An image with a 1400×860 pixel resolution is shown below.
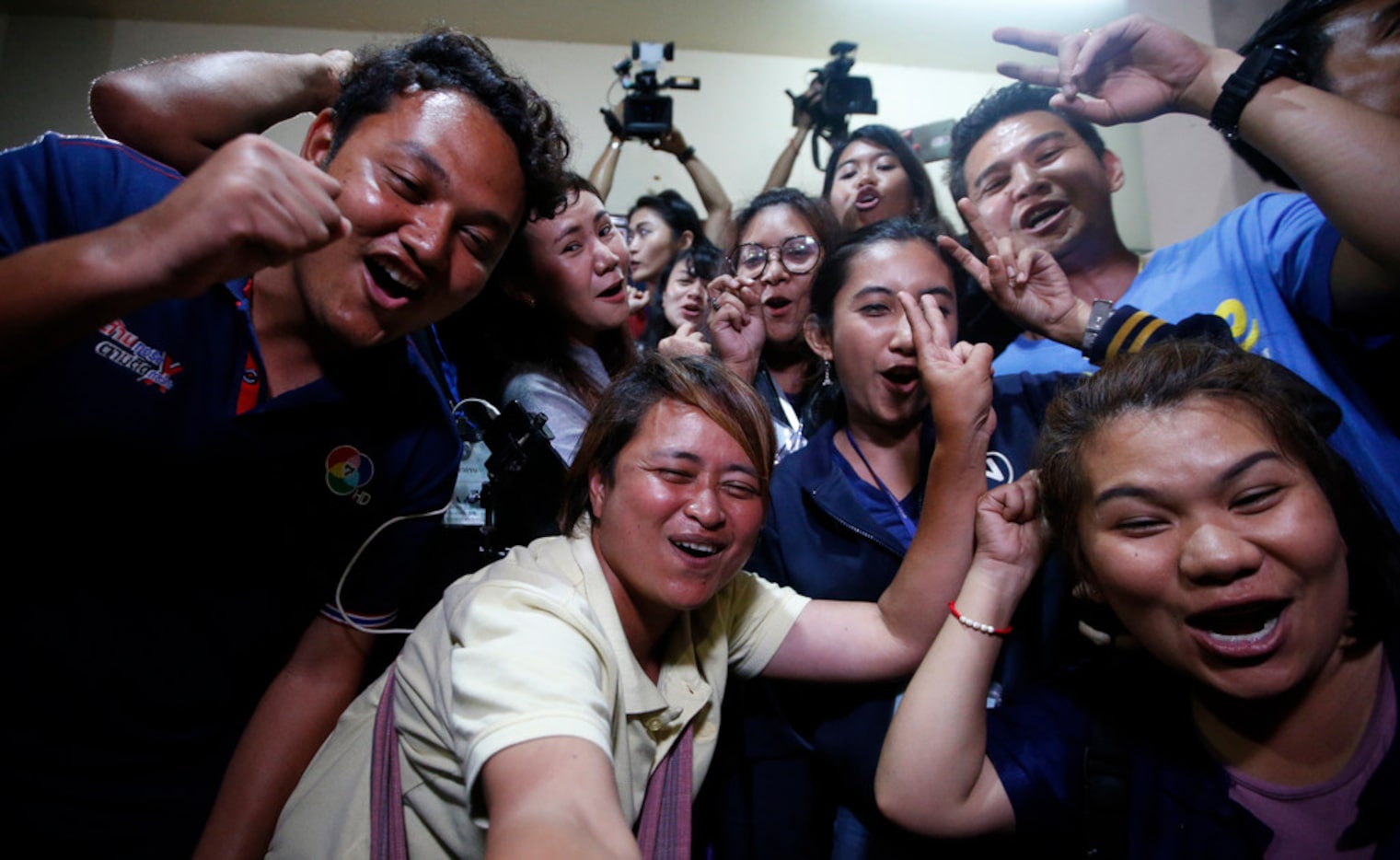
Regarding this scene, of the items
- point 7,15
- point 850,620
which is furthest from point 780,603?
point 7,15

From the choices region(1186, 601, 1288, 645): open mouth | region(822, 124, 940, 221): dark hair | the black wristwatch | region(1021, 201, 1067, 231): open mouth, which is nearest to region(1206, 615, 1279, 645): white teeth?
region(1186, 601, 1288, 645): open mouth

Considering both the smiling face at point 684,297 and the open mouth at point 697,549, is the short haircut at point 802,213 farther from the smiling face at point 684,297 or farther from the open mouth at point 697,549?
the open mouth at point 697,549

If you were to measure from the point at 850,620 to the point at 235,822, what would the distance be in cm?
117

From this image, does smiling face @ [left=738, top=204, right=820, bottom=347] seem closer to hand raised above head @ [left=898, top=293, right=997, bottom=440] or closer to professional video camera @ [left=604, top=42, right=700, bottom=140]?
hand raised above head @ [left=898, top=293, right=997, bottom=440]

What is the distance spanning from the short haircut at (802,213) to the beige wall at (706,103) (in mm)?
869

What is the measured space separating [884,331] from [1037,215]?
2.27ft

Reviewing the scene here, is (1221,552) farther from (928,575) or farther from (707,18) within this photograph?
(707,18)

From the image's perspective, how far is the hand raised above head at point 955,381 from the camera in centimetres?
138

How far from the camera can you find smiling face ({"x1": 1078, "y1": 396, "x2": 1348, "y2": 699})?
1023 millimetres

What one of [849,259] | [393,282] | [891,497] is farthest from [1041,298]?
[393,282]

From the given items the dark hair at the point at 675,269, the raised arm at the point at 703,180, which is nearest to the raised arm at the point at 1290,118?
the dark hair at the point at 675,269

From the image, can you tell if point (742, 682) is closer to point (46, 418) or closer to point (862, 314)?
point (862, 314)

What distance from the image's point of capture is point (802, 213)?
2.33 metres

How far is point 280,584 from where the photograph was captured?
1353 millimetres
